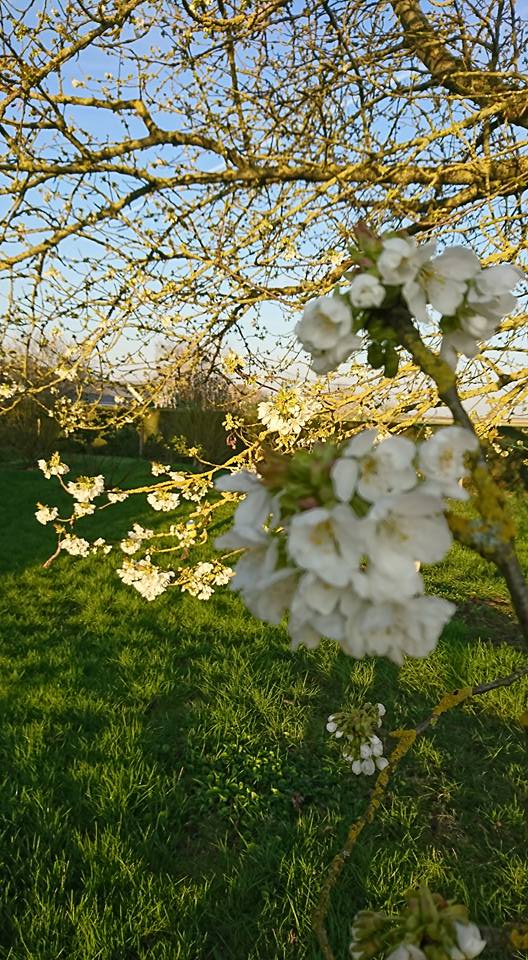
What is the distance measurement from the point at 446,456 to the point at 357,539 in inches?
5.3

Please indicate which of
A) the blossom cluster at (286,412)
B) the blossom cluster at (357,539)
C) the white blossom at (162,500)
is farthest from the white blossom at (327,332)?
the white blossom at (162,500)

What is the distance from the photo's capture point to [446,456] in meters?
0.63

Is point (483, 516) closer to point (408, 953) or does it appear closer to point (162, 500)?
point (408, 953)

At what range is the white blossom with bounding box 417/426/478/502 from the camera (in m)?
0.61

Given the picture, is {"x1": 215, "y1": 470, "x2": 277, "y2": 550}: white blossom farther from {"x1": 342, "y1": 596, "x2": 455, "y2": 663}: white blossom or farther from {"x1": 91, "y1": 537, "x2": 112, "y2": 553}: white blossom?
{"x1": 91, "y1": 537, "x2": 112, "y2": 553}: white blossom

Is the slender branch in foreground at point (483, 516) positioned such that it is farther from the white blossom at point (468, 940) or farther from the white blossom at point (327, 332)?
the white blossom at point (468, 940)

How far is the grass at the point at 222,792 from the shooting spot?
2301mm

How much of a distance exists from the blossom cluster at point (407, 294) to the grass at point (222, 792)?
2118 millimetres

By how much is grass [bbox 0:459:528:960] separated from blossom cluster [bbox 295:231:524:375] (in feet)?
6.95

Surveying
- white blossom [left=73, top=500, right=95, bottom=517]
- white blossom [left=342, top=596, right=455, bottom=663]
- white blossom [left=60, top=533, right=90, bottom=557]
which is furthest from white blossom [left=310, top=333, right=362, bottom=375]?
white blossom [left=60, top=533, right=90, bottom=557]

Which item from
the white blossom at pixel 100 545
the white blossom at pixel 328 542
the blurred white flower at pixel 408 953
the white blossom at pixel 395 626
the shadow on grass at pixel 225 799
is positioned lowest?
the shadow on grass at pixel 225 799

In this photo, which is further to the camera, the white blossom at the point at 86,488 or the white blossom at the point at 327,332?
the white blossom at the point at 86,488

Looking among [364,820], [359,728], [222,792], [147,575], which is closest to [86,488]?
[147,575]

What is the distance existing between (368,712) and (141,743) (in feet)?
5.54
